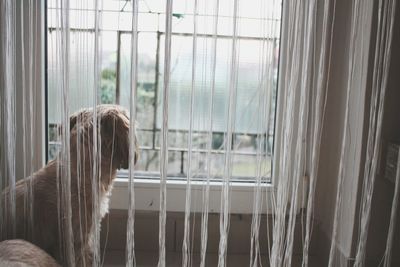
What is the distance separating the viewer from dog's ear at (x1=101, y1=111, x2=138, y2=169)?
4.20ft

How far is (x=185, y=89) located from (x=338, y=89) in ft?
1.67

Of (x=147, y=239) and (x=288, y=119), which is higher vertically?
(x=288, y=119)

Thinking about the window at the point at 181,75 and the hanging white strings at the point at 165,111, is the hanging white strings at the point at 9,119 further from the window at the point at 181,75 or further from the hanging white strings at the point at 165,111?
the hanging white strings at the point at 165,111

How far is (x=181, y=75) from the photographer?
144 cm

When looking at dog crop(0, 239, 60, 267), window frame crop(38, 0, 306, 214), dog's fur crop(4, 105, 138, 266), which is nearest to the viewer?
dog crop(0, 239, 60, 267)

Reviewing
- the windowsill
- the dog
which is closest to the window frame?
the windowsill

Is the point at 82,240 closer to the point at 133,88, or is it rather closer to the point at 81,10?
the point at 133,88

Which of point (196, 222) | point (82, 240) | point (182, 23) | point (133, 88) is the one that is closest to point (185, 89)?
point (182, 23)

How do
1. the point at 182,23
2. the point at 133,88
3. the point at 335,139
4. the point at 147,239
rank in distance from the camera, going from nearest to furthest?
1. the point at 133,88
2. the point at 182,23
3. the point at 335,139
4. the point at 147,239

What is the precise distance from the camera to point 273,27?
1.18 m

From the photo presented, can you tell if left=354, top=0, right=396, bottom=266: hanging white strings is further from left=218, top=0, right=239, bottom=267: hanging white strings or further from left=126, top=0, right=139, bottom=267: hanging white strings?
left=126, top=0, right=139, bottom=267: hanging white strings

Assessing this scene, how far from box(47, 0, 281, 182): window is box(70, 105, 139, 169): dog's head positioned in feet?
0.14

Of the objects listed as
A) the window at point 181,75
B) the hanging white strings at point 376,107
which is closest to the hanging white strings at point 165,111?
the window at point 181,75

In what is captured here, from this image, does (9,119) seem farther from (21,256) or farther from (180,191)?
(180,191)
